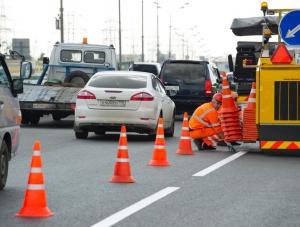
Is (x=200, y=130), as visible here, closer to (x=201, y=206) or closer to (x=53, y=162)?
(x=53, y=162)

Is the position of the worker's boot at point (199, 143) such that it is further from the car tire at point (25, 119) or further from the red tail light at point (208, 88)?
the red tail light at point (208, 88)

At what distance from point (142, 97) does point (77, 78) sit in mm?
7531

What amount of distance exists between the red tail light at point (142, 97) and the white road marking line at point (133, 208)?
27.2ft

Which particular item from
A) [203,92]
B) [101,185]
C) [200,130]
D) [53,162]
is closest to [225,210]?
[101,185]

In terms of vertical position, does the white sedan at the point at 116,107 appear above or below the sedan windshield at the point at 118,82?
below

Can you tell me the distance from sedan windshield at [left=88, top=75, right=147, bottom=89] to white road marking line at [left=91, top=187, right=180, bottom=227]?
879 cm

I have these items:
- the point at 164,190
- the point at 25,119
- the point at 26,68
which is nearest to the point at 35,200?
the point at 164,190

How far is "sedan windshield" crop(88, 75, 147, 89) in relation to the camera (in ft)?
64.8

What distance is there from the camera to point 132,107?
63.3ft

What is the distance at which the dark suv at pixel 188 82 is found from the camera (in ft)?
94.7

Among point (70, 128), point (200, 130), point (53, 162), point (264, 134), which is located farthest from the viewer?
point (70, 128)

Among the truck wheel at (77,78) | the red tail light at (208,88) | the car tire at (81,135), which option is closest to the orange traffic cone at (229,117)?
the car tire at (81,135)

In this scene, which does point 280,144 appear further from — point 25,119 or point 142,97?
point 25,119

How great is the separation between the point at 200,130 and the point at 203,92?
1147 centimetres
